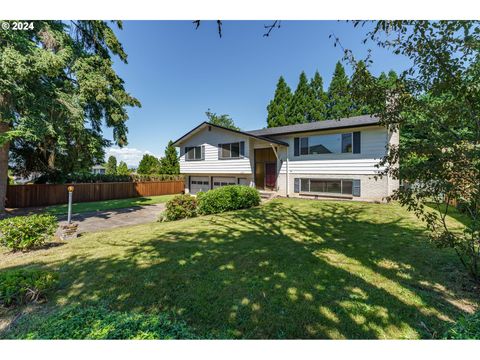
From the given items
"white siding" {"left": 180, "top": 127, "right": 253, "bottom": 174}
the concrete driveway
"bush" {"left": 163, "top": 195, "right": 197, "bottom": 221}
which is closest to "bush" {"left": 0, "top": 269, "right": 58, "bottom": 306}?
the concrete driveway

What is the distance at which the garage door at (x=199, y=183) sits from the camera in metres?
20.9

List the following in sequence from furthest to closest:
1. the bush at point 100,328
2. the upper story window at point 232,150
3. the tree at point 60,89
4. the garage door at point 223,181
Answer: the garage door at point 223,181, the upper story window at point 232,150, the tree at point 60,89, the bush at point 100,328

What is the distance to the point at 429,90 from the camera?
147 inches

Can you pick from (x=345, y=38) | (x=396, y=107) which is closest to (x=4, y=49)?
(x=345, y=38)

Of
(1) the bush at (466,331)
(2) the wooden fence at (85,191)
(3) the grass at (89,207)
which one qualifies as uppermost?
(2) the wooden fence at (85,191)

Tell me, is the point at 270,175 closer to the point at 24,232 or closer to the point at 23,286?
the point at 24,232

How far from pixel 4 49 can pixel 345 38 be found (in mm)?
12333

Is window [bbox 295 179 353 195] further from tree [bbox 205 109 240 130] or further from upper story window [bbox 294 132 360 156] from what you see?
tree [bbox 205 109 240 130]

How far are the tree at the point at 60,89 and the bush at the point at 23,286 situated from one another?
4.27 meters

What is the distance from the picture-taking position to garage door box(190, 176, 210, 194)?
20938 millimetres

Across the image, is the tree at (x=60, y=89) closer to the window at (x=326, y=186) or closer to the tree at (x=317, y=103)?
the window at (x=326, y=186)

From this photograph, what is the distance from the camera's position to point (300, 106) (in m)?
33.6

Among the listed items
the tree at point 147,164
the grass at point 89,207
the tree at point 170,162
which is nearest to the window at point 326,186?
the grass at point 89,207
